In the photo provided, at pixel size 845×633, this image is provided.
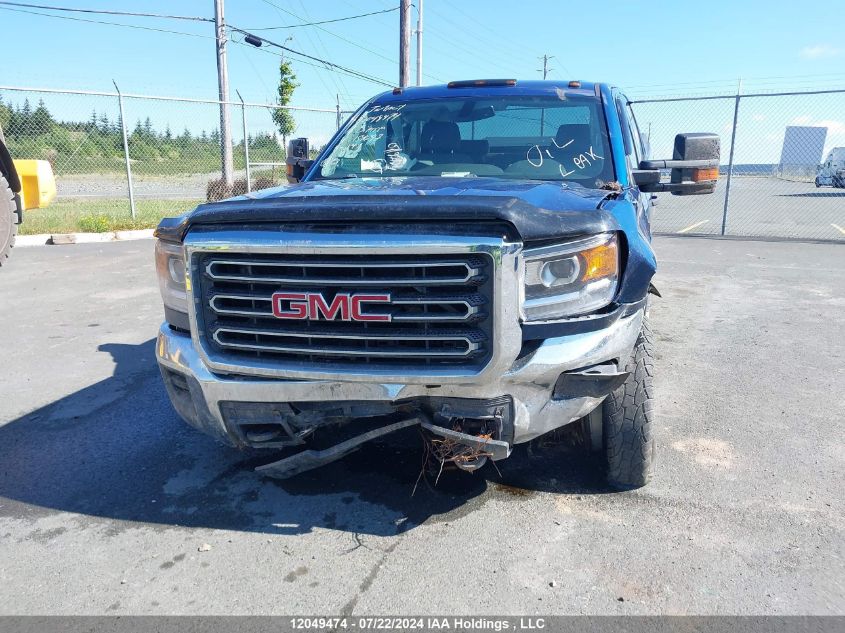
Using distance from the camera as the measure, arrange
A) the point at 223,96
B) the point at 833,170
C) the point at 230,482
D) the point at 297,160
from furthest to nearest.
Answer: the point at 833,170, the point at 223,96, the point at 297,160, the point at 230,482

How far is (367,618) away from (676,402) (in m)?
2.64

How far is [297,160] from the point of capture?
4.48m

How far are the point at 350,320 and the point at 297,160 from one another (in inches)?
96.4

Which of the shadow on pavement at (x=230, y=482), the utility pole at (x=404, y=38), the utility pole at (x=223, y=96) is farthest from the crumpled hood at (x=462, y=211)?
the utility pole at (x=404, y=38)

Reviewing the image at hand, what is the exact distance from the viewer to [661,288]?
771 centimetres

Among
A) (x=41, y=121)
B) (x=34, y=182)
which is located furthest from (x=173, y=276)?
(x=41, y=121)

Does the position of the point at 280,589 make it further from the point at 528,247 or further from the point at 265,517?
the point at 528,247

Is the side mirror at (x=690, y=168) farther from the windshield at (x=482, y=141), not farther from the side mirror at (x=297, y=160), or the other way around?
the side mirror at (x=297, y=160)

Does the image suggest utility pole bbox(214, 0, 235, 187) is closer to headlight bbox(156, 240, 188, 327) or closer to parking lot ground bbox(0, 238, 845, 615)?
parking lot ground bbox(0, 238, 845, 615)

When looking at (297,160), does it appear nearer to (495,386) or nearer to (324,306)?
(324,306)

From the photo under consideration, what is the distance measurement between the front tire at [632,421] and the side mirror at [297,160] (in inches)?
97.2

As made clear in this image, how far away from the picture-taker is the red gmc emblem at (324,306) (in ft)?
7.70

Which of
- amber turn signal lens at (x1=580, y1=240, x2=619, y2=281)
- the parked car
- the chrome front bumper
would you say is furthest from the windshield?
the parked car

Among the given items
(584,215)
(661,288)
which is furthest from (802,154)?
(584,215)
